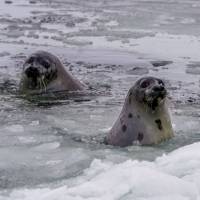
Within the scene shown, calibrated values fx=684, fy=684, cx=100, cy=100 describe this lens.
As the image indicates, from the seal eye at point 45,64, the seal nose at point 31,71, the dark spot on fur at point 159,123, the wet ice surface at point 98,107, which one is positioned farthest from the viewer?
the seal eye at point 45,64

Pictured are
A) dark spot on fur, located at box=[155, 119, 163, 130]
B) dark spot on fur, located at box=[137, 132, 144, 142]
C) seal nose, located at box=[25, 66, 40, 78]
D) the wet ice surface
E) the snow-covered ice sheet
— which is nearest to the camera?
the snow-covered ice sheet

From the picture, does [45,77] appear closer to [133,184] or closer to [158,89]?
[158,89]

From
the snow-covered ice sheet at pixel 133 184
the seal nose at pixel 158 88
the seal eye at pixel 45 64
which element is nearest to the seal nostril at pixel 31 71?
the seal eye at pixel 45 64

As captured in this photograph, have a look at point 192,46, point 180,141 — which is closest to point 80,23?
point 192,46

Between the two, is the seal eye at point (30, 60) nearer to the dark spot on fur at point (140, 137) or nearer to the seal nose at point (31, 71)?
the seal nose at point (31, 71)

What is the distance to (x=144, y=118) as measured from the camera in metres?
6.72

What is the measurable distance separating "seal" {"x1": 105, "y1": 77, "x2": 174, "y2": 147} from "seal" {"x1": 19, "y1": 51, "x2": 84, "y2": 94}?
2580mm

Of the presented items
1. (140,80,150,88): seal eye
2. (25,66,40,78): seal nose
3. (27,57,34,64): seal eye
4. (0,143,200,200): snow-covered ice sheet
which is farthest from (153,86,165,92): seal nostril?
(27,57,34,64): seal eye

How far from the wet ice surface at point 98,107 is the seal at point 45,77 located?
0.28 metres

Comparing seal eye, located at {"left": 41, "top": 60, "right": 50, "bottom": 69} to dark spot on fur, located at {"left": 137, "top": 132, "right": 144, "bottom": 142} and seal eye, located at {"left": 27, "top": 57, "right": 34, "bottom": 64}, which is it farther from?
dark spot on fur, located at {"left": 137, "top": 132, "right": 144, "bottom": 142}

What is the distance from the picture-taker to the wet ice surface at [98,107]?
4824 millimetres

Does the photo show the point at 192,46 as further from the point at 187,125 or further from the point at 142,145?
the point at 142,145

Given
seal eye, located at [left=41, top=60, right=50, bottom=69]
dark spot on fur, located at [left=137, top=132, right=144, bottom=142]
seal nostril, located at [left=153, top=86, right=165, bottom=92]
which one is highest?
seal nostril, located at [left=153, top=86, right=165, bottom=92]

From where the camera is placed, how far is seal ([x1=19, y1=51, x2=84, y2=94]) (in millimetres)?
9195
